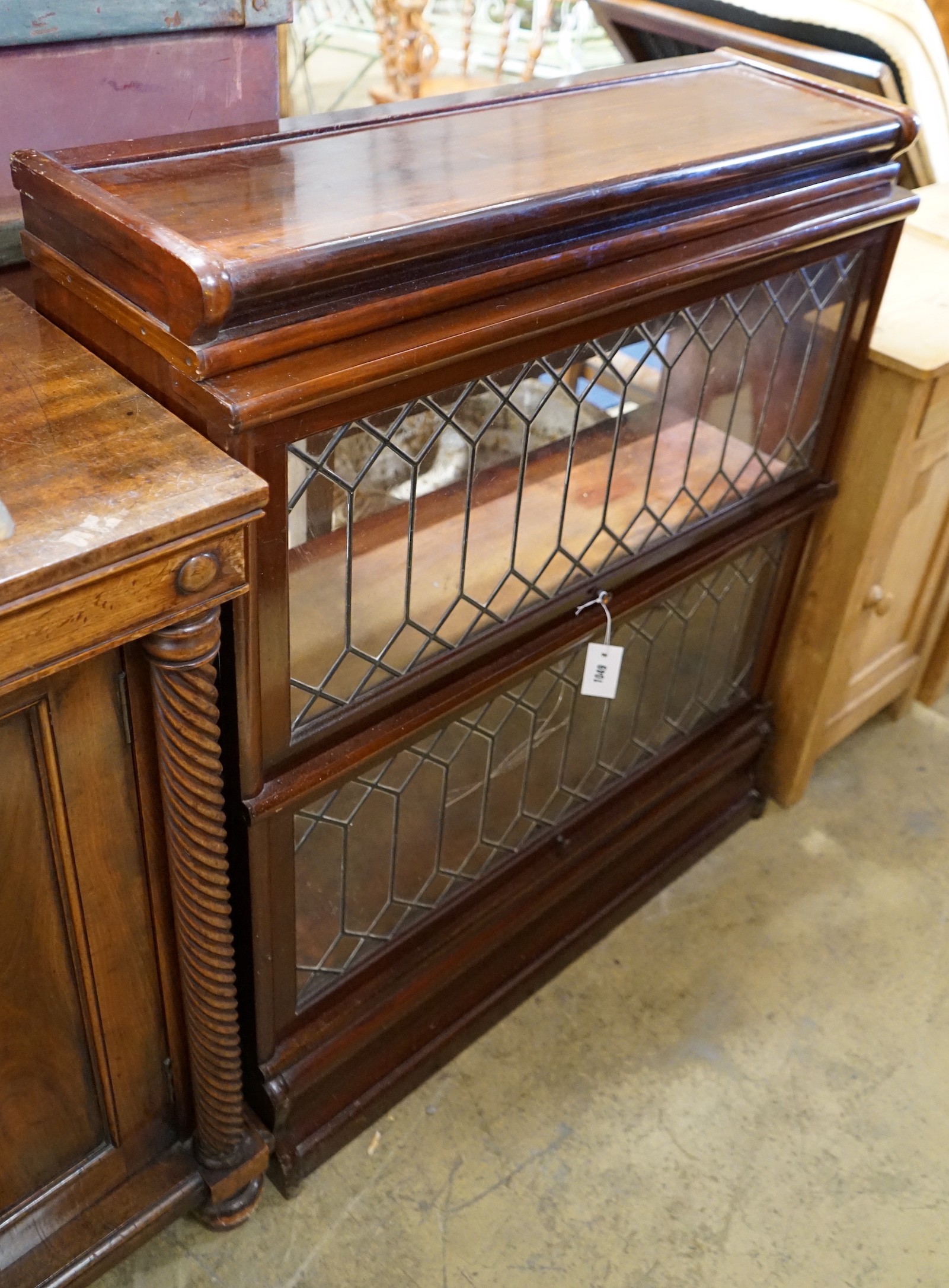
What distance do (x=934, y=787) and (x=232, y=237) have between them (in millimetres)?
1719

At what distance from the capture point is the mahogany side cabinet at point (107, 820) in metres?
0.78

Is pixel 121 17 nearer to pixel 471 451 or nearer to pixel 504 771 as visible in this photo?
pixel 471 451

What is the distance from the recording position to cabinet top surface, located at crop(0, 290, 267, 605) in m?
0.74

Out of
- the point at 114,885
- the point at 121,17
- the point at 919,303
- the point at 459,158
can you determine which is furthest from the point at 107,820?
the point at 919,303

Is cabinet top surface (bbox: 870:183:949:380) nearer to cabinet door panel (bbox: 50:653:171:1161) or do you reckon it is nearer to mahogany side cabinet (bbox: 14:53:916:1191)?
mahogany side cabinet (bbox: 14:53:916:1191)

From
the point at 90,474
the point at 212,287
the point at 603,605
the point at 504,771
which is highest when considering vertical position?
the point at 212,287

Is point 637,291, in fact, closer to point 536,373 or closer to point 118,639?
point 536,373

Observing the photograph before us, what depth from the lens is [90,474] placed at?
81cm

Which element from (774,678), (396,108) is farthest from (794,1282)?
(396,108)

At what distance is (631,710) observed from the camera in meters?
1.64

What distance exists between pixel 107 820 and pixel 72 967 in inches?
6.5

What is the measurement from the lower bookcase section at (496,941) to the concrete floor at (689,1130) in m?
0.05

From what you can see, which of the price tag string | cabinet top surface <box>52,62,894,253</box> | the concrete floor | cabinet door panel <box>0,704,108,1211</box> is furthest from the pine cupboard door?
the price tag string

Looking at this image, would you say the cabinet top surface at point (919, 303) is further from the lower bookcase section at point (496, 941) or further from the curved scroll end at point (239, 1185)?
the curved scroll end at point (239, 1185)
